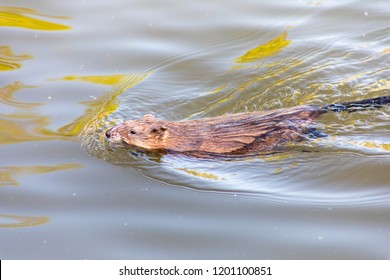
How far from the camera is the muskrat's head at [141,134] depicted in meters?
6.41

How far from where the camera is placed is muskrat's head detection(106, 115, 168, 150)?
641 cm

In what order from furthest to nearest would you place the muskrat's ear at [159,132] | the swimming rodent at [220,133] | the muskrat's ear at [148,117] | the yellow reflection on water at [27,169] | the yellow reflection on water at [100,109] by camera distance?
1. the yellow reflection on water at [100,109]
2. the muskrat's ear at [148,117]
3. the muskrat's ear at [159,132]
4. the swimming rodent at [220,133]
5. the yellow reflection on water at [27,169]

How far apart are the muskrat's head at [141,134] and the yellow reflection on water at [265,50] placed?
78.6 inches

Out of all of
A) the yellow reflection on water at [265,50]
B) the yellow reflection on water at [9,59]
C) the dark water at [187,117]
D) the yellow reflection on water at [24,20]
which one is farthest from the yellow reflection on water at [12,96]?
the yellow reflection on water at [265,50]

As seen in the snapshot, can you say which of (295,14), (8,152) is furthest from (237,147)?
(295,14)

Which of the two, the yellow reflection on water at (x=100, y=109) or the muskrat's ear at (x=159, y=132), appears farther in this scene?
the yellow reflection on water at (x=100, y=109)

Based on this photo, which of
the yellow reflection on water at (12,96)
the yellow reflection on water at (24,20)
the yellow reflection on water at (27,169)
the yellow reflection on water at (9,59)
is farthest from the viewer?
the yellow reflection on water at (24,20)

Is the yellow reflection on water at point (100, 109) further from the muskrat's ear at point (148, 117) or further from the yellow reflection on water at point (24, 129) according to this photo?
the muskrat's ear at point (148, 117)

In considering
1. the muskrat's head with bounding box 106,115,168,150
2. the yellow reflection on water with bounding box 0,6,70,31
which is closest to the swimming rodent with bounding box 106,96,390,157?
the muskrat's head with bounding box 106,115,168,150

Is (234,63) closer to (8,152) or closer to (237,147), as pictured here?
(237,147)

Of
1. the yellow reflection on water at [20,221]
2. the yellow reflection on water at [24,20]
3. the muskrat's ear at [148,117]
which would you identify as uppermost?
the yellow reflection on water at [24,20]

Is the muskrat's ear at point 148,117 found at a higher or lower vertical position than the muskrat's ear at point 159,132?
higher

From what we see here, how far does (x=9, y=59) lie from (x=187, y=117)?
97.2 inches

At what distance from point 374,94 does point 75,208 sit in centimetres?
344
